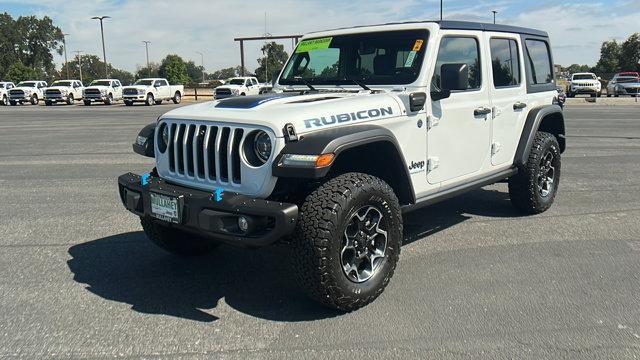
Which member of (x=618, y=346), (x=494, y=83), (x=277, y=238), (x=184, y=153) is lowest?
(x=618, y=346)

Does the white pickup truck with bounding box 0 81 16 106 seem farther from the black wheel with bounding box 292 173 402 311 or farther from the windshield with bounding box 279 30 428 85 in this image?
the black wheel with bounding box 292 173 402 311

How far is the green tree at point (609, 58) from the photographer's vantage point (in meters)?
66.4

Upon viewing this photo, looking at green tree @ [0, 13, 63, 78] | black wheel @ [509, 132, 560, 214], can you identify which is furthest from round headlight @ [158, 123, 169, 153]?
green tree @ [0, 13, 63, 78]

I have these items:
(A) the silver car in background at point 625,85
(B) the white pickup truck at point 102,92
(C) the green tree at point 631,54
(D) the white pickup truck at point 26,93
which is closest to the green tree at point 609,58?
(C) the green tree at point 631,54

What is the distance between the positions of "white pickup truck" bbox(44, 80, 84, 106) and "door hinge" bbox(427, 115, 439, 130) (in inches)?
1506

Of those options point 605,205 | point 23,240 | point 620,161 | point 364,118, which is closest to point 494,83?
point 364,118

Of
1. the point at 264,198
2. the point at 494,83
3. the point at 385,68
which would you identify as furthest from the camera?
the point at 494,83

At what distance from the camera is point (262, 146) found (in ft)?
11.3

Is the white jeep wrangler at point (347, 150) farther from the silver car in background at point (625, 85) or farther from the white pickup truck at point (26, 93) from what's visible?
the white pickup truck at point (26, 93)

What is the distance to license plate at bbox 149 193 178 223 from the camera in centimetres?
355

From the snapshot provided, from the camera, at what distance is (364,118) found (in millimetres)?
3773

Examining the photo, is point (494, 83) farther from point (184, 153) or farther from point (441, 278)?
point (184, 153)

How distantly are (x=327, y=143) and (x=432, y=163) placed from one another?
135 centimetres

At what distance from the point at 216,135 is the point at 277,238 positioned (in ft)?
2.83
